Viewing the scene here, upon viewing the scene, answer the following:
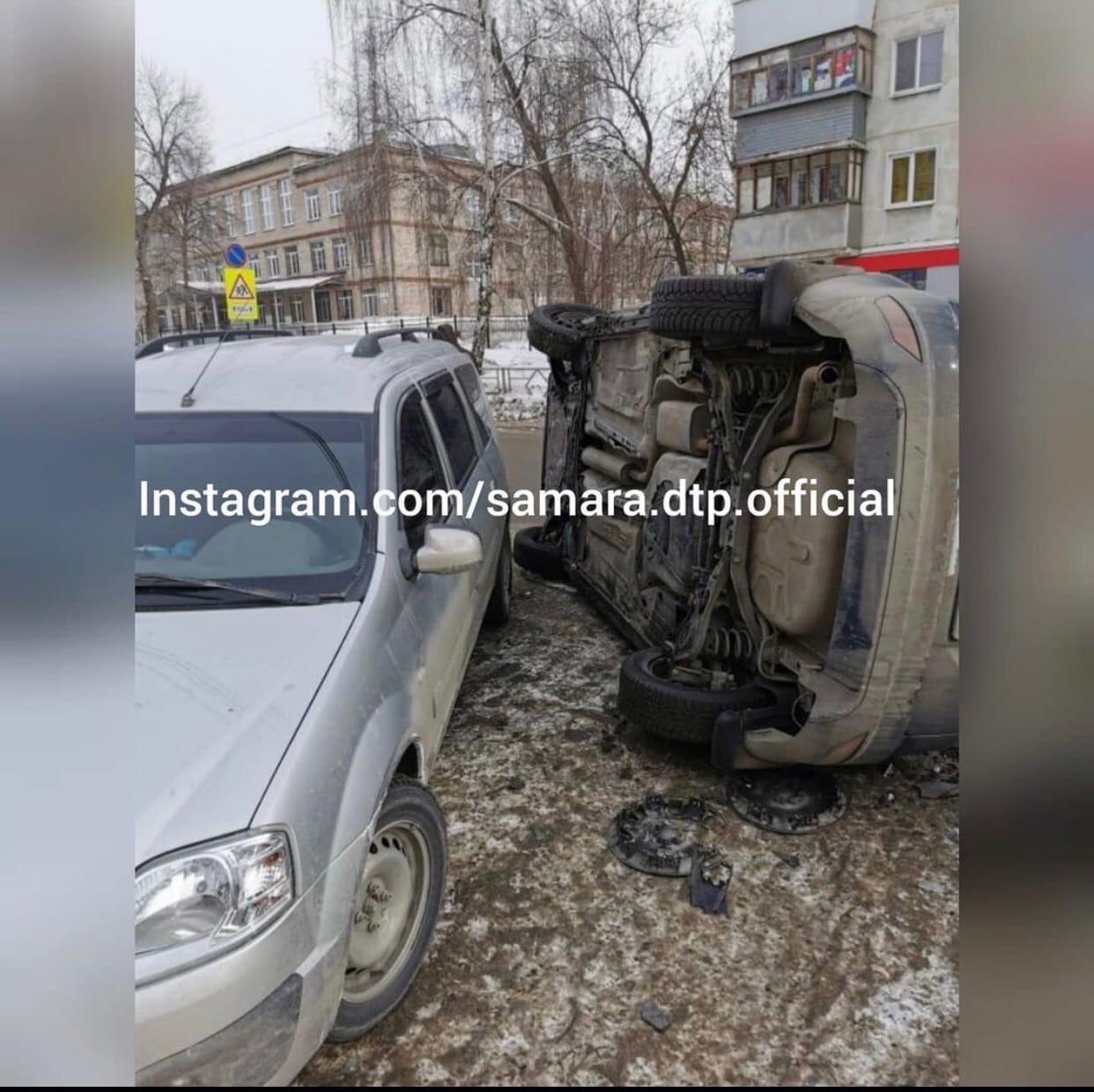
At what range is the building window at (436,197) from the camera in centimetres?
1510

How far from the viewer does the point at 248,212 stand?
5805mm

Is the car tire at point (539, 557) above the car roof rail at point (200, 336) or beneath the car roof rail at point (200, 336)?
beneath

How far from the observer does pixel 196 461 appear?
2748mm

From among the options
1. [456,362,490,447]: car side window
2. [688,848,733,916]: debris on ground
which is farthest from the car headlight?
[456,362,490,447]: car side window

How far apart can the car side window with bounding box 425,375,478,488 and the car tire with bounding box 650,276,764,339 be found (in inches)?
46.8

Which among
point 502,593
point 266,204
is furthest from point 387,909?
point 266,204

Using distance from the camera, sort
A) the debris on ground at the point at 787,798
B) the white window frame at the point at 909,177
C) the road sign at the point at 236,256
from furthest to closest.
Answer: the white window frame at the point at 909,177, the road sign at the point at 236,256, the debris on ground at the point at 787,798

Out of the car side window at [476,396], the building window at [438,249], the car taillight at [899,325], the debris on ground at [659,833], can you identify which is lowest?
the debris on ground at [659,833]

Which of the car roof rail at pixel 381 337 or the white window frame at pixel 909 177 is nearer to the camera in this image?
the car roof rail at pixel 381 337

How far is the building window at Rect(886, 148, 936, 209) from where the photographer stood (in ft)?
59.6

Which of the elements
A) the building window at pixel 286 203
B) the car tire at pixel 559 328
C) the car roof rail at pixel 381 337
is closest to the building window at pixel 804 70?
the building window at pixel 286 203

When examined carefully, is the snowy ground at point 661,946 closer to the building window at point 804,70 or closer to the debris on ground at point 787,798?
the debris on ground at point 787,798

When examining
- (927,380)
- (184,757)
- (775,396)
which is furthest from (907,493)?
(184,757)

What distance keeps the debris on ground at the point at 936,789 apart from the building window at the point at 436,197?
1478 cm
